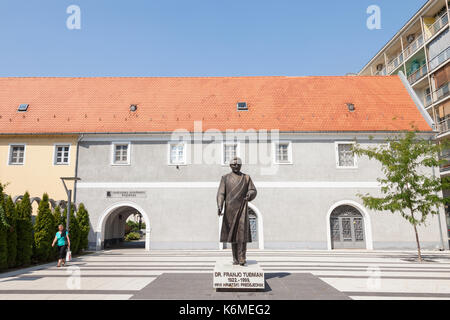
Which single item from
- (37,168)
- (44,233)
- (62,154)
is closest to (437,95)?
(62,154)

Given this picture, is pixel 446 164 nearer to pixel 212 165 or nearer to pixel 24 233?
pixel 212 165

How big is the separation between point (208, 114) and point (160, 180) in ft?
17.0

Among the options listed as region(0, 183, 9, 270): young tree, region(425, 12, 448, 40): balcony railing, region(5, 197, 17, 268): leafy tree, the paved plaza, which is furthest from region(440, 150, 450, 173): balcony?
region(0, 183, 9, 270): young tree

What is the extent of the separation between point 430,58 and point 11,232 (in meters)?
28.9

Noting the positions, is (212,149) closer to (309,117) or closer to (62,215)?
(309,117)

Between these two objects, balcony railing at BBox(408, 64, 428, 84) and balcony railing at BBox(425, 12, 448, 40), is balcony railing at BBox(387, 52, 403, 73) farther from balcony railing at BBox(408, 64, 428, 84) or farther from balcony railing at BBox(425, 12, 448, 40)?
balcony railing at BBox(425, 12, 448, 40)

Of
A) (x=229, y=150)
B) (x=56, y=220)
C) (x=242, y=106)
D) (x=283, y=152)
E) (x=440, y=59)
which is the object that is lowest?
(x=56, y=220)

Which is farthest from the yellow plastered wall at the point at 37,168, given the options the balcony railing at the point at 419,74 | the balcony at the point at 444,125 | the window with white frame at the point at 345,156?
the balcony railing at the point at 419,74

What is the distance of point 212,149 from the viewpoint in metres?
19.1

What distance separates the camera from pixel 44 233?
13.5 metres

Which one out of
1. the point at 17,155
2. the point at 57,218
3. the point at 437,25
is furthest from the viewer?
the point at 437,25

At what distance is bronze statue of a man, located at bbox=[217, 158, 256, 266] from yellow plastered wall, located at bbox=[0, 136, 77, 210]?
564 inches

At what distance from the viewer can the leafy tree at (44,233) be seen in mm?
13156
